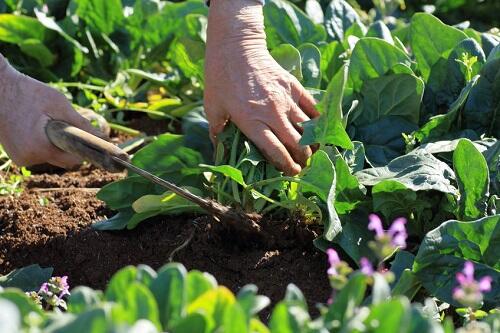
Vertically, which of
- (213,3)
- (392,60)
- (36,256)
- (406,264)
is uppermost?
(213,3)

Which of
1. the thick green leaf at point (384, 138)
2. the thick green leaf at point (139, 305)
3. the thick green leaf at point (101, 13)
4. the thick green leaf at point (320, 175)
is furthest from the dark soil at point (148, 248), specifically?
the thick green leaf at point (101, 13)

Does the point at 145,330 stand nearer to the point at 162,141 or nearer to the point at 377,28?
Result: the point at 162,141

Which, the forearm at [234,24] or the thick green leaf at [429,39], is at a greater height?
the forearm at [234,24]

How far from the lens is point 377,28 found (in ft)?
10.8

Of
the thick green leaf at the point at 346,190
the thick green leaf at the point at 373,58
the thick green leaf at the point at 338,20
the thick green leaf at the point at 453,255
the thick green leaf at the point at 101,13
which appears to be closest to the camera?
the thick green leaf at the point at 453,255

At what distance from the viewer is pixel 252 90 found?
257cm

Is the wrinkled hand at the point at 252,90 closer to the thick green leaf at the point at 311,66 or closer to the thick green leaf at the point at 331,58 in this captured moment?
the thick green leaf at the point at 311,66

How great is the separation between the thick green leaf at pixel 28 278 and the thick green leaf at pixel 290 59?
1014 millimetres

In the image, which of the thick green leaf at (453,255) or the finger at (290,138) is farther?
the finger at (290,138)

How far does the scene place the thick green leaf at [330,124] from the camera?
2.38 metres

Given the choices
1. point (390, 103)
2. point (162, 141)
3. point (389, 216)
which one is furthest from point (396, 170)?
point (162, 141)

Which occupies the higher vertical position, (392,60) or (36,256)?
(392,60)

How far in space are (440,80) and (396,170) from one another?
0.63m

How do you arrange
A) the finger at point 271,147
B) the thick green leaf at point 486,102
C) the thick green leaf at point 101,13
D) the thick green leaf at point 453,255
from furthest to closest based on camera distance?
the thick green leaf at point 101,13, the thick green leaf at point 486,102, the finger at point 271,147, the thick green leaf at point 453,255
